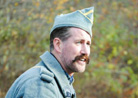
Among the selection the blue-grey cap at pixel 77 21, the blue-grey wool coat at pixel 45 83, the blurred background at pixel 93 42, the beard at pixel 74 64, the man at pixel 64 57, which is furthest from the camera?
the blurred background at pixel 93 42

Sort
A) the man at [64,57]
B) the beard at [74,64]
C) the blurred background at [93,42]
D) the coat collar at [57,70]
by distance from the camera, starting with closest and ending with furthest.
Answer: the man at [64,57], the coat collar at [57,70], the beard at [74,64], the blurred background at [93,42]

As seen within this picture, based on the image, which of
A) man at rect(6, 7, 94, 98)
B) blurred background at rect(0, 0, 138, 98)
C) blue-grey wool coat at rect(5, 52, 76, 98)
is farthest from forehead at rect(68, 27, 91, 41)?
blurred background at rect(0, 0, 138, 98)

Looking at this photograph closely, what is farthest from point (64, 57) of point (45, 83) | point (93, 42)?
point (93, 42)

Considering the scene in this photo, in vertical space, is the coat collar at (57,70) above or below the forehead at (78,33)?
below

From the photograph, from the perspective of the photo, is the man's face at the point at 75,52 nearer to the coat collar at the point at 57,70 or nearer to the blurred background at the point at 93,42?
the coat collar at the point at 57,70

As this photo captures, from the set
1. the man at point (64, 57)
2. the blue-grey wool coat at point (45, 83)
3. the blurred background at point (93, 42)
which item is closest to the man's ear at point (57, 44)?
the man at point (64, 57)

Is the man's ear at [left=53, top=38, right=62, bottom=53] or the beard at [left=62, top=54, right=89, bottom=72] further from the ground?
the man's ear at [left=53, top=38, right=62, bottom=53]

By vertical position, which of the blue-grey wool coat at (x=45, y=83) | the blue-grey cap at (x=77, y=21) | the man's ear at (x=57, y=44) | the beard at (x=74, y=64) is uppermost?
the blue-grey cap at (x=77, y=21)

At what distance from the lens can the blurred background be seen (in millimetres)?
7320

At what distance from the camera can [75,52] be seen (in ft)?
10.1

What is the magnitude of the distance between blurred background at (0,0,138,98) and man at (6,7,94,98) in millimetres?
4066

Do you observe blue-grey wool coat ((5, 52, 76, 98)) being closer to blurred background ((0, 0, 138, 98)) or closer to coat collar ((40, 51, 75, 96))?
coat collar ((40, 51, 75, 96))

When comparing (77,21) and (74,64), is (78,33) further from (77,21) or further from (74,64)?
(74,64)

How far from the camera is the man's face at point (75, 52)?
308cm
